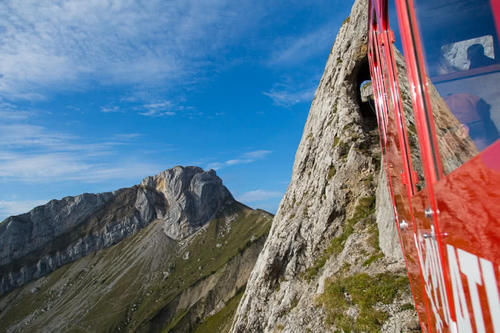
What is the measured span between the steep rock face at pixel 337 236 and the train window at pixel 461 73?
9259 mm

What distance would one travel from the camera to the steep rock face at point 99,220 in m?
136

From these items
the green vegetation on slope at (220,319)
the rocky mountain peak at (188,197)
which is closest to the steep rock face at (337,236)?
the green vegetation on slope at (220,319)

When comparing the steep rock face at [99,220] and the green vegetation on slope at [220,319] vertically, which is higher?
the steep rock face at [99,220]

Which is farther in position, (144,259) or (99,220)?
(99,220)

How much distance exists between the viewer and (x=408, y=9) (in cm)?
314

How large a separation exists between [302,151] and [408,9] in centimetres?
2271

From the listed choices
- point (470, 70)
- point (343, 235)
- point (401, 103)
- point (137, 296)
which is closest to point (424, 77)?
point (470, 70)

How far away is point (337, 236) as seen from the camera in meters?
17.2

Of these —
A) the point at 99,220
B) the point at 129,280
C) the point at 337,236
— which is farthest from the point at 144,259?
the point at 337,236

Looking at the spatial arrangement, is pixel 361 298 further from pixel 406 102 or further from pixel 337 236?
pixel 406 102

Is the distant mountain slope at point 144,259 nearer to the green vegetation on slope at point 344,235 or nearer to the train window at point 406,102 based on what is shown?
the green vegetation on slope at point 344,235

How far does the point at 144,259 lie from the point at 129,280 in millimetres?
A: 12100

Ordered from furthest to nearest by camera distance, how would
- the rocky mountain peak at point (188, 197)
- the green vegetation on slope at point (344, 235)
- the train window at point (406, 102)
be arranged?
the rocky mountain peak at point (188, 197)
the green vegetation on slope at point (344, 235)
the train window at point (406, 102)

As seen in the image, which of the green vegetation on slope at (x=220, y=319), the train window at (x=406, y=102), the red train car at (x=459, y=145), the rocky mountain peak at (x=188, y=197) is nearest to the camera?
the red train car at (x=459, y=145)
